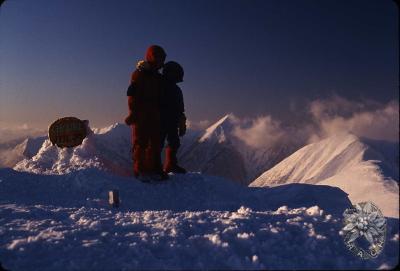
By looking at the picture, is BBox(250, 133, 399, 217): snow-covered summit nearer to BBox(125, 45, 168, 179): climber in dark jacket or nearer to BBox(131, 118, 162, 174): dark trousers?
BBox(131, 118, 162, 174): dark trousers

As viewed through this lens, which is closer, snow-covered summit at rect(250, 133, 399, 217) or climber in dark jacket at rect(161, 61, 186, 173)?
climber in dark jacket at rect(161, 61, 186, 173)

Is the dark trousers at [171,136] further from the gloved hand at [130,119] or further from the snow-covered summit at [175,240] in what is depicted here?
the snow-covered summit at [175,240]

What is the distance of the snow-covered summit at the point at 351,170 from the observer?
1439 cm

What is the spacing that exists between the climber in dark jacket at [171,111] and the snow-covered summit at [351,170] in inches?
127

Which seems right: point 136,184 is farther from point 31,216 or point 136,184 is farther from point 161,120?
point 31,216

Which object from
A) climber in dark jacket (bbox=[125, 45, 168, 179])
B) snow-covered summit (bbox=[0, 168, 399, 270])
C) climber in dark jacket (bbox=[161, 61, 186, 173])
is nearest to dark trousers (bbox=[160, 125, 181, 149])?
climber in dark jacket (bbox=[161, 61, 186, 173])

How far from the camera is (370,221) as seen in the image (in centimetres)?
526

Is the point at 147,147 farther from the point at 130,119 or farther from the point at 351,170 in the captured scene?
the point at 351,170

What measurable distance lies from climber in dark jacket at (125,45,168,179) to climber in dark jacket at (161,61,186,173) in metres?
→ 0.32

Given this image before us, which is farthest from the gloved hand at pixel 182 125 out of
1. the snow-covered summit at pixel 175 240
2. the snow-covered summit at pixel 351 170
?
the snow-covered summit at pixel 175 240

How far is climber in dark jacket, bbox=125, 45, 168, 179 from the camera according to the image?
11.2 metres

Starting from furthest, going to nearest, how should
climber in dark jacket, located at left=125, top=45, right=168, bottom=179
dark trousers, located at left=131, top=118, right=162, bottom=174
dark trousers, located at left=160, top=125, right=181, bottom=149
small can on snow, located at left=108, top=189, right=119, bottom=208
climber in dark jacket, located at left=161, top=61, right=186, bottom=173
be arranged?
dark trousers, located at left=160, top=125, right=181, bottom=149
climber in dark jacket, located at left=161, top=61, right=186, bottom=173
dark trousers, located at left=131, top=118, right=162, bottom=174
climber in dark jacket, located at left=125, top=45, right=168, bottom=179
small can on snow, located at left=108, top=189, right=119, bottom=208

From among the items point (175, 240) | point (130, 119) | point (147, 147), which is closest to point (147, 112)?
point (130, 119)

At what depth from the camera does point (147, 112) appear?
1134 centimetres
